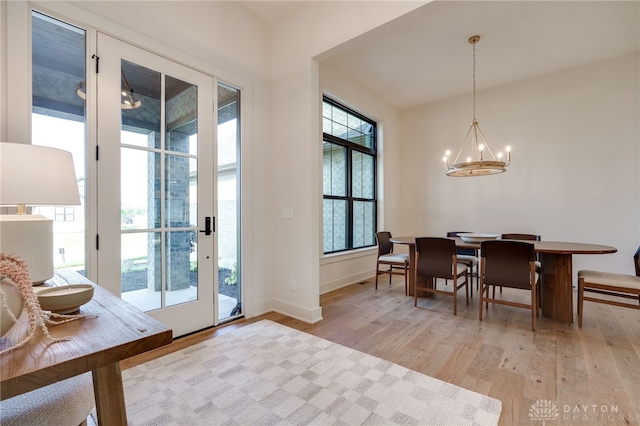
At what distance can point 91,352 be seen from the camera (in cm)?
69

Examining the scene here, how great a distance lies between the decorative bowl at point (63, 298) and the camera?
0.87 metres

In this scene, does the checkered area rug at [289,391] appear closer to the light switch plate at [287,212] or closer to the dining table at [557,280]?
the light switch plate at [287,212]

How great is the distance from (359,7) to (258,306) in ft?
10.2

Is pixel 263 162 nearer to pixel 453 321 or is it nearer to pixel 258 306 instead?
pixel 258 306

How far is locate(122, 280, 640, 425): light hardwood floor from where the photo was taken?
1.70m

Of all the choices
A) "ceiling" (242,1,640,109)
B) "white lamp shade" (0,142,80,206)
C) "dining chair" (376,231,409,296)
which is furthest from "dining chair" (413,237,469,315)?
"white lamp shade" (0,142,80,206)

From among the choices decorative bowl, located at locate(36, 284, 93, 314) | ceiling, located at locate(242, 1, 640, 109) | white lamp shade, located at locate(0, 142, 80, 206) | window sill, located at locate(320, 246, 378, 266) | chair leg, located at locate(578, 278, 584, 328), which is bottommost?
chair leg, located at locate(578, 278, 584, 328)

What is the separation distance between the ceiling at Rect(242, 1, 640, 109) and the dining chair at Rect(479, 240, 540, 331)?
7.28 feet

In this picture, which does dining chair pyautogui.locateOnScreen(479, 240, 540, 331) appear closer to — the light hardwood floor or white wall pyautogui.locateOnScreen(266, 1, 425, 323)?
the light hardwood floor

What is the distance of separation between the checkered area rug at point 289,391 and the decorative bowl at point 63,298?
0.99 meters

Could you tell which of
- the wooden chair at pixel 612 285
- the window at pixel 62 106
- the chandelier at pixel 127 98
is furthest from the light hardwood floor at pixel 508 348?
the chandelier at pixel 127 98

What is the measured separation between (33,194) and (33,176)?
0.08 meters

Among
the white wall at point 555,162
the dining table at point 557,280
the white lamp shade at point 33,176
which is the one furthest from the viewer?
the white wall at point 555,162

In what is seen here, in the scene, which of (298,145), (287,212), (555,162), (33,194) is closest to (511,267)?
(287,212)
